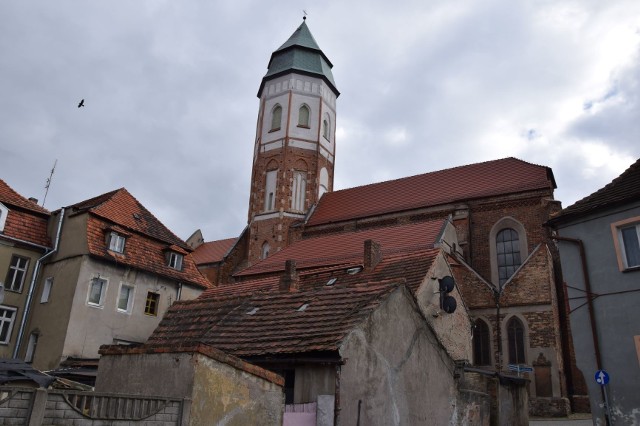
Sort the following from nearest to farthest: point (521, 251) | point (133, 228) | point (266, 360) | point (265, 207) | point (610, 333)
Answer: point (266, 360)
point (610, 333)
point (133, 228)
point (521, 251)
point (265, 207)

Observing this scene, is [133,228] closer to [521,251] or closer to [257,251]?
[257,251]

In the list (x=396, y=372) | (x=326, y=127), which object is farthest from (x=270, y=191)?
(x=396, y=372)

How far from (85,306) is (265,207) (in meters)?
19.8

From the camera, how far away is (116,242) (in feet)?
71.9

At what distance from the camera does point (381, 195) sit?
35.7 metres

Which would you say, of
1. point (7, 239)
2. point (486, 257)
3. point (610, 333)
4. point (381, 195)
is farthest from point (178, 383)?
point (381, 195)

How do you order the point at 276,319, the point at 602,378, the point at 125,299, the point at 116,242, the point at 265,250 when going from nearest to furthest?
the point at 276,319 < the point at 602,378 < the point at 125,299 < the point at 116,242 < the point at 265,250

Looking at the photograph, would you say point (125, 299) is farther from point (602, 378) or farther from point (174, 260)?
point (602, 378)

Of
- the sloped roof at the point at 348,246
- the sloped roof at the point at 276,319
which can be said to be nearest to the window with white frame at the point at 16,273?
the sloped roof at the point at 276,319

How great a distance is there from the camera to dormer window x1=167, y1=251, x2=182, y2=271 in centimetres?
2386

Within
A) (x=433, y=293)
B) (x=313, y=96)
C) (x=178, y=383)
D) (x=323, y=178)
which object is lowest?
(x=178, y=383)

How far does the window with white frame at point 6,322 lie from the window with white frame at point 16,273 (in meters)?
0.75

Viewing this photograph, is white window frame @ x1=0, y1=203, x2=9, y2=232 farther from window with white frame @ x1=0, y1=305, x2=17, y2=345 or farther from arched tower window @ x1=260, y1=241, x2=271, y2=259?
arched tower window @ x1=260, y1=241, x2=271, y2=259

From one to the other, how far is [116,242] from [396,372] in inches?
578
